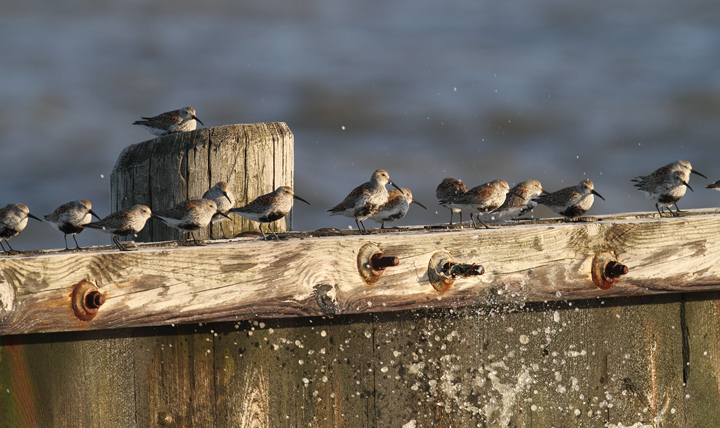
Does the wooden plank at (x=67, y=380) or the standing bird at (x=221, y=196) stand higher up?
the standing bird at (x=221, y=196)

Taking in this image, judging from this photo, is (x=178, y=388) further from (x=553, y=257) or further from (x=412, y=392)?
(x=553, y=257)

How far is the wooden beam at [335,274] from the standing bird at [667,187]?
2.91 meters

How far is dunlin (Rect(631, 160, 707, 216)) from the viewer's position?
686 cm

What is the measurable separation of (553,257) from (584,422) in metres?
1.08

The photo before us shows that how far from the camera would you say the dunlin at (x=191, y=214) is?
4.46m

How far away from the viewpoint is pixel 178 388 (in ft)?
10.9

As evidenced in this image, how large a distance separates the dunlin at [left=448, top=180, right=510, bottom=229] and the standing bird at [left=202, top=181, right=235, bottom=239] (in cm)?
266

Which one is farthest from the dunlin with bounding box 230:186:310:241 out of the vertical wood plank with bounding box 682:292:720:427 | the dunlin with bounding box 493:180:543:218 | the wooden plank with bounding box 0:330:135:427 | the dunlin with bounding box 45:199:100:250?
the dunlin with bounding box 493:180:543:218

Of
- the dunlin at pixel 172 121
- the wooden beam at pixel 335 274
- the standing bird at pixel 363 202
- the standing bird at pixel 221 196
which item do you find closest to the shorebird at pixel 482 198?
the standing bird at pixel 363 202

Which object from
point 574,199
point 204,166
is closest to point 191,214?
point 204,166

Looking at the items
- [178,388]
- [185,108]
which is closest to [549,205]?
[178,388]

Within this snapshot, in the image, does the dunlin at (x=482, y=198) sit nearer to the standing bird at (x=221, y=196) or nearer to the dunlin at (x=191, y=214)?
the standing bird at (x=221, y=196)

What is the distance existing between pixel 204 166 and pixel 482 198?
296 centimetres

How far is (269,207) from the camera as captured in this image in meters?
4.90
